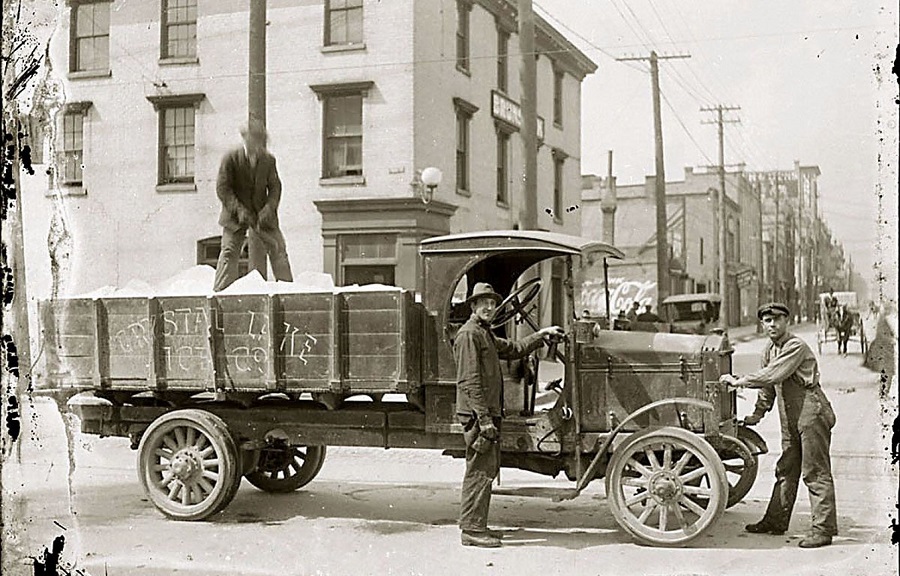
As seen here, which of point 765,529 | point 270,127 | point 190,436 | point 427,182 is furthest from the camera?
point 270,127

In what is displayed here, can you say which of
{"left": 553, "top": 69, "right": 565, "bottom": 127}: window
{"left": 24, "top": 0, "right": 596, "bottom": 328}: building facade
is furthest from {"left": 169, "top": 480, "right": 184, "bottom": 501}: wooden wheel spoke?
{"left": 553, "top": 69, "right": 565, "bottom": 127}: window

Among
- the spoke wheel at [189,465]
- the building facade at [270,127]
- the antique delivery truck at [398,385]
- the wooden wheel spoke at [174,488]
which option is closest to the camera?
the antique delivery truck at [398,385]

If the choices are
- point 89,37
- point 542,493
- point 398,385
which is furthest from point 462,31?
point 542,493

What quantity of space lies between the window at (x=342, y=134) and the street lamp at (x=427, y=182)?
1424 mm

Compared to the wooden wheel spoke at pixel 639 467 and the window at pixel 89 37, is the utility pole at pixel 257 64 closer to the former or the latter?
the wooden wheel spoke at pixel 639 467

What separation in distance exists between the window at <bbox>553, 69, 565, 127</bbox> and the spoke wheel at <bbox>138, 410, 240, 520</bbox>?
68.8ft

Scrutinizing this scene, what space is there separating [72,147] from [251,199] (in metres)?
11.6

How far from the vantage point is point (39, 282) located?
9414mm

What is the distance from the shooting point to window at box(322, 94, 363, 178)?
1922 centimetres

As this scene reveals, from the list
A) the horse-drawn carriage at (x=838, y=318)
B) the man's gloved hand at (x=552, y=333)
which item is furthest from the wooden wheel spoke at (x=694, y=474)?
the horse-drawn carriage at (x=838, y=318)

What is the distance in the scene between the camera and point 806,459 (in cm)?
654

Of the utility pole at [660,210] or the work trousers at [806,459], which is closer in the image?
the work trousers at [806,459]

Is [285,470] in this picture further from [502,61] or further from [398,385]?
[502,61]

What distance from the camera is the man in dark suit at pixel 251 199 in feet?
28.5
